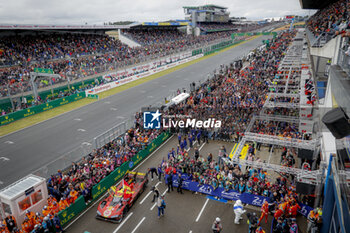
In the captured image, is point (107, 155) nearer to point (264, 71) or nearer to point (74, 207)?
point (74, 207)

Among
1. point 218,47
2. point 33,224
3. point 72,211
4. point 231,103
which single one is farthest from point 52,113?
point 218,47

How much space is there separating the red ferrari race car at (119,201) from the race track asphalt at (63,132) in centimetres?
421

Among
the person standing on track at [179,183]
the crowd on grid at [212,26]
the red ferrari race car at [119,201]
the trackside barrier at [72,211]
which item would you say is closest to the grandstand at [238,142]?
the trackside barrier at [72,211]

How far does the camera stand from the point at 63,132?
21453 mm

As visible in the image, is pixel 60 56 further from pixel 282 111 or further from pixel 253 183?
pixel 253 183

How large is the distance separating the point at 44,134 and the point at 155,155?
10650 mm

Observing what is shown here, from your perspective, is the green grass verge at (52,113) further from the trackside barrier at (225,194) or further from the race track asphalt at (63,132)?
the trackside barrier at (225,194)

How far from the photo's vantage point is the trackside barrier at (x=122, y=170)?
13.4 metres

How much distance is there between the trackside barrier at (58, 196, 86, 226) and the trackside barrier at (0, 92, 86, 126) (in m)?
16.5

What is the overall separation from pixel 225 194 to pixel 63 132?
15.6 metres

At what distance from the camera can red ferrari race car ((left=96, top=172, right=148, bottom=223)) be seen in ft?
37.3

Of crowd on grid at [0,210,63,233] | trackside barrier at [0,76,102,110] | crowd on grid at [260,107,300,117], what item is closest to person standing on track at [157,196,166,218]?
crowd on grid at [0,210,63,233]

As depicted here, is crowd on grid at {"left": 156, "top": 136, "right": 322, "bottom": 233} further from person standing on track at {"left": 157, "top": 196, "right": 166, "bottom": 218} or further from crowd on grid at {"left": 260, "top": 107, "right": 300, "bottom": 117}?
crowd on grid at {"left": 260, "top": 107, "right": 300, "bottom": 117}

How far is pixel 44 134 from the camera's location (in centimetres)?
2117
